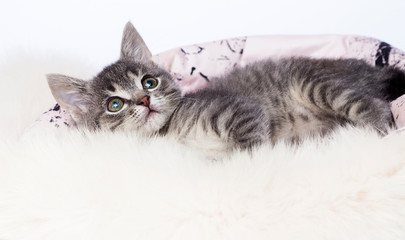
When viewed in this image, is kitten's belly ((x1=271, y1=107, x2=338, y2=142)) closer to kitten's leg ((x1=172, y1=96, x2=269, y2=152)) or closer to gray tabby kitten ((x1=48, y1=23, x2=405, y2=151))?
gray tabby kitten ((x1=48, y1=23, x2=405, y2=151))

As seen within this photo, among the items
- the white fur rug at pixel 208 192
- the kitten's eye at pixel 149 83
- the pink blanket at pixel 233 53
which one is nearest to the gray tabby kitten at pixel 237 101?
the kitten's eye at pixel 149 83

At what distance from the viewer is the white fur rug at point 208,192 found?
2.81 ft

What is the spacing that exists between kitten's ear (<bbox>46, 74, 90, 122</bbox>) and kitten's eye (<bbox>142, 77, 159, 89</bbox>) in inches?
8.0

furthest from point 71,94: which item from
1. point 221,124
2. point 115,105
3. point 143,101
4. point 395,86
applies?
point 395,86

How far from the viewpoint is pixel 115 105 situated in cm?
129

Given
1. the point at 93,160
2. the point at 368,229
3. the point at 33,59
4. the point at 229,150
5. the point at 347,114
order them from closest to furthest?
1. the point at 368,229
2. the point at 93,160
3. the point at 229,150
4. the point at 347,114
5. the point at 33,59

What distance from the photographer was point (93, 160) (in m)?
1.03

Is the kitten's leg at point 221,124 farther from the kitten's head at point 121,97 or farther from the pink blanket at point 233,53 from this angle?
the pink blanket at point 233,53

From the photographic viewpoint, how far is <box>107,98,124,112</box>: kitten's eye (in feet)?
4.19

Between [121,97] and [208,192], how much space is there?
522 millimetres

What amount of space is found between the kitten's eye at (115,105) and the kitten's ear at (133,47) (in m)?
0.28

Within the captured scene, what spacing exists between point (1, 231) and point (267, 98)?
3.32ft

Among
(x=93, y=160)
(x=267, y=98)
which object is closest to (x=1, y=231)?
(x=93, y=160)

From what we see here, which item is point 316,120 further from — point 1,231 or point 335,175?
point 1,231
